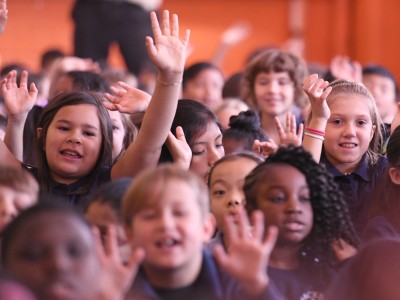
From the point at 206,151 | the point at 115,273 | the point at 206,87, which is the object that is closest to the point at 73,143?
the point at 206,151

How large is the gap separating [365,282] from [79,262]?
0.71m

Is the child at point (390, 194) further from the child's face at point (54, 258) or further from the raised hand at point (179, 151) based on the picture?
the child's face at point (54, 258)

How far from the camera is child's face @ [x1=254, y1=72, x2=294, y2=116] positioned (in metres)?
4.40

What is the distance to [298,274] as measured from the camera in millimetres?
2578

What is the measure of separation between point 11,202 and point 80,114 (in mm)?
717

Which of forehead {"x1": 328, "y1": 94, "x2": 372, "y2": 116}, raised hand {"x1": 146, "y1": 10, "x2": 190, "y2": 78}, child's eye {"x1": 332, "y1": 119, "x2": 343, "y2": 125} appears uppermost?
raised hand {"x1": 146, "y1": 10, "x2": 190, "y2": 78}

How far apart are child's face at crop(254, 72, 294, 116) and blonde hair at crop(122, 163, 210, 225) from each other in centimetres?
201

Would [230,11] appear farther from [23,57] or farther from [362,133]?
[362,133]

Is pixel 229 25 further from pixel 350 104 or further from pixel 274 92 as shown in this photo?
pixel 350 104

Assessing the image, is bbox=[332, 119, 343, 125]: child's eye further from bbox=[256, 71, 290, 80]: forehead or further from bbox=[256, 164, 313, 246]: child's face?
bbox=[256, 71, 290, 80]: forehead

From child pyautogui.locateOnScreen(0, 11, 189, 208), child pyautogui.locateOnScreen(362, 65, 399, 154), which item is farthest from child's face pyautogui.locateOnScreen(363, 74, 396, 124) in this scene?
child pyautogui.locateOnScreen(0, 11, 189, 208)

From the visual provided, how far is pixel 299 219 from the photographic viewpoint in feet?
8.28

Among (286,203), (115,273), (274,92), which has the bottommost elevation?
(115,273)

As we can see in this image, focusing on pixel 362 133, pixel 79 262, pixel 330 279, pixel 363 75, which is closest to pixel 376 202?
pixel 362 133
